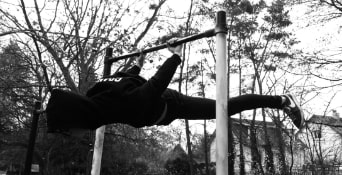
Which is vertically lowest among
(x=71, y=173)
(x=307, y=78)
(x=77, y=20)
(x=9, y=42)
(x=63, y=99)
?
(x=71, y=173)

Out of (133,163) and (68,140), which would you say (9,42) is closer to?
(68,140)

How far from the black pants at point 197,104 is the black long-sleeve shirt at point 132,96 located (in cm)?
12

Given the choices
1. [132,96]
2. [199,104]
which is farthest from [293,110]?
[132,96]

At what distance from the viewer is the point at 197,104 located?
275 cm

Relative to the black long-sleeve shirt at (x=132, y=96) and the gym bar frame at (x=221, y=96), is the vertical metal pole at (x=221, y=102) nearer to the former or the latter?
the gym bar frame at (x=221, y=96)

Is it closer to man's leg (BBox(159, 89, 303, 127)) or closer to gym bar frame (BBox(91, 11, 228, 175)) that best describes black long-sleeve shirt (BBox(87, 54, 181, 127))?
man's leg (BBox(159, 89, 303, 127))

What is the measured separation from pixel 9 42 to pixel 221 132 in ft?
22.6

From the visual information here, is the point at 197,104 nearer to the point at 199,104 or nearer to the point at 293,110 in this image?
the point at 199,104

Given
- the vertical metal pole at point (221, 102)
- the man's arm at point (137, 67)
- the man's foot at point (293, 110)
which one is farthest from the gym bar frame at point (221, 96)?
the man's foot at point (293, 110)

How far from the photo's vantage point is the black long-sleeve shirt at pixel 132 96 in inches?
96.0

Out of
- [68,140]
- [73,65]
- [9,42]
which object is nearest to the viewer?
[9,42]

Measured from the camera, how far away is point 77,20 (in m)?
8.20

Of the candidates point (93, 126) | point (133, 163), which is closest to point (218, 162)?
point (93, 126)

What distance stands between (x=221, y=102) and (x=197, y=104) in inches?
17.5
